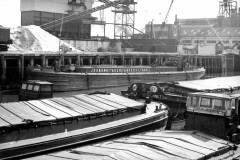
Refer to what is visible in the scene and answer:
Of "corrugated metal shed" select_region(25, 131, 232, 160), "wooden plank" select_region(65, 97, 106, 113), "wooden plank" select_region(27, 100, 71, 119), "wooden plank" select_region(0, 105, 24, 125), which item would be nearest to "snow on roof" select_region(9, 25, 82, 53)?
"wooden plank" select_region(65, 97, 106, 113)

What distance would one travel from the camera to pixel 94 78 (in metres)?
38.7

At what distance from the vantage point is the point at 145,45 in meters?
76.4

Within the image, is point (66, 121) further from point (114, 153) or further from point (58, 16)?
point (58, 16)

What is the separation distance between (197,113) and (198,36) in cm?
7815

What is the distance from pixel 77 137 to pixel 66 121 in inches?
31.7

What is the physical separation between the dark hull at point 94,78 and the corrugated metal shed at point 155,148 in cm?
2340

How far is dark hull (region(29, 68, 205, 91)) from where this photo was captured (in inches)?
1394

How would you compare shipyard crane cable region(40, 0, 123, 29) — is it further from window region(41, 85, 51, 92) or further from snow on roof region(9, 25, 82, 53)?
window region(41, 85, 51, 92)

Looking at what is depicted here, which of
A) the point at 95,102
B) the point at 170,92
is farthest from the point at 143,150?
the point at 170,92

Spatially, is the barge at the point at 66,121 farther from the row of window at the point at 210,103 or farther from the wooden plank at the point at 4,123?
the row of window at the point at 210,103

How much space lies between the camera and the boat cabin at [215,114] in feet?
47.5

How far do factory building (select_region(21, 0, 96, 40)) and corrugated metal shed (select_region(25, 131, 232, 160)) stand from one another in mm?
47842

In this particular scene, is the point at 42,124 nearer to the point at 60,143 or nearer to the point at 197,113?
the point at 60,143

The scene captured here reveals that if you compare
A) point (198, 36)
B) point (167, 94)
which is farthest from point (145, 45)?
point (167, 94)
